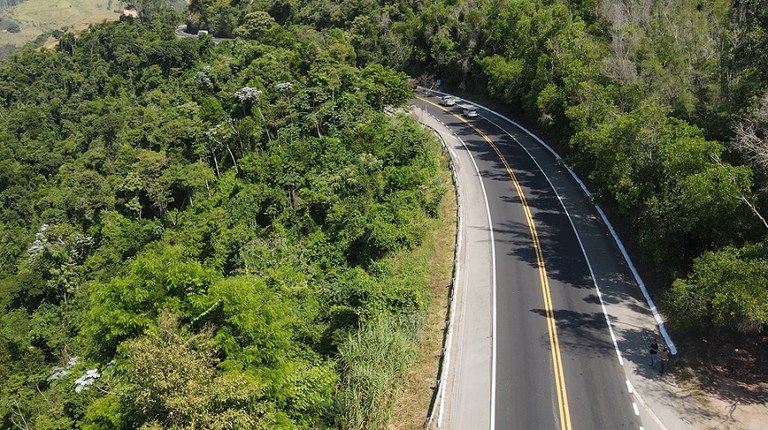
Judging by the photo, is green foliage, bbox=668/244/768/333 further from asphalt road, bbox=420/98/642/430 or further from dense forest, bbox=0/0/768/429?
asphalt road, bbox=420/98/642/430

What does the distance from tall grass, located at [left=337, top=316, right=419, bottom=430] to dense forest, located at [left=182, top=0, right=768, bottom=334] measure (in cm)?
1350

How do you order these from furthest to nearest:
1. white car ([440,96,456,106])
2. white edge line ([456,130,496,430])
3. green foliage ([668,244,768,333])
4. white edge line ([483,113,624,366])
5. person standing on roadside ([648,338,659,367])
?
1. white car ([440,96,456,106])
2. white edge line ([483,113,624,366])
3. person standing on roadside ([648,338,659,367])
4. white edge line ([456,130,496,430])
5. green foliage ([668,244,768,333])

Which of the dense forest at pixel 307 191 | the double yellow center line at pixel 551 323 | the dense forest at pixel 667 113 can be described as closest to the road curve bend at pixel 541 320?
the double yellow center line at pixel 551 323

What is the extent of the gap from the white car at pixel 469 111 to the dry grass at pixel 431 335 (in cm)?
2900

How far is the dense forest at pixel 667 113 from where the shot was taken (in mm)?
26078

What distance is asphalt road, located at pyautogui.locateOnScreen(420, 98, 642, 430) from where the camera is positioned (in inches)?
917

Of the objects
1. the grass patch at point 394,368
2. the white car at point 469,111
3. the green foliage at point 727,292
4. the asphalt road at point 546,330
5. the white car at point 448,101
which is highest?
the white car at point 448,101

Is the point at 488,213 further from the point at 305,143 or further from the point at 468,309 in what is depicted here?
the point at 305,143

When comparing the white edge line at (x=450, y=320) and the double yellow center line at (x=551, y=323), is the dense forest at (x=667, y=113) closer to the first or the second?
the double yellow center line at (x=551, y=323)

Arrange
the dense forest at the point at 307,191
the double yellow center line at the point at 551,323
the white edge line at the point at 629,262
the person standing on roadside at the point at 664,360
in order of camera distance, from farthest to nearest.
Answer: the white edge line at the point at 629,262
the person standing on roadside at the point at 664,360
the double yellow center line at the point at 551,323
the dense forest at the point at 307,191

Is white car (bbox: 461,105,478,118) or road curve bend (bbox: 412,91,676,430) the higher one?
white car (bbox: 461,105,478,118)

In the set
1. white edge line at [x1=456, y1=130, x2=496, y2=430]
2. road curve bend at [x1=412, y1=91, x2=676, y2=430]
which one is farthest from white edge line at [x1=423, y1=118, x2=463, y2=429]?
white edge line at [x1=456, y1=130, x2=496, y2=430]

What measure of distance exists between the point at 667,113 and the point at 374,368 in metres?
28.1

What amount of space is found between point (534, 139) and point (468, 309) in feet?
112
